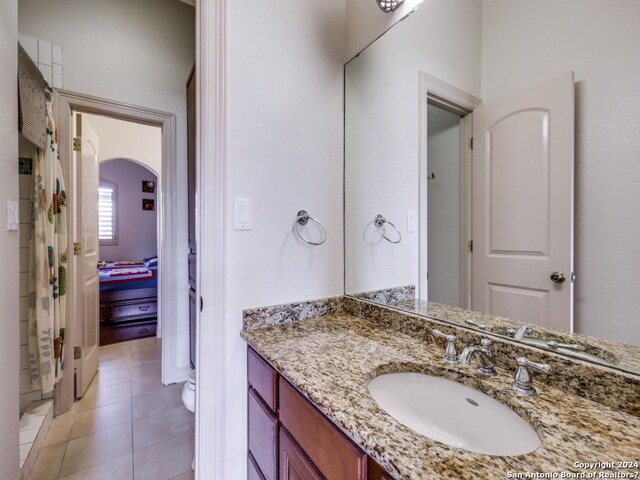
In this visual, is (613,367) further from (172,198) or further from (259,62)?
(172,198)

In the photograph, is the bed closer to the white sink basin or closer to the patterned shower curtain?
the patterned shower curtain

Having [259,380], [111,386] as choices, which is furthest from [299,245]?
[111,386]

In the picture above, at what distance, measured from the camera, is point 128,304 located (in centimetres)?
366

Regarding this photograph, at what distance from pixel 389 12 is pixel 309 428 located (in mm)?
1503

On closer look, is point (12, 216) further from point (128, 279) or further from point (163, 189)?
point (128, 279)

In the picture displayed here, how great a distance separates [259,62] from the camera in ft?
3.85

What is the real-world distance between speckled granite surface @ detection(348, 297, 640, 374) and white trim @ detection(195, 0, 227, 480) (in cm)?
70

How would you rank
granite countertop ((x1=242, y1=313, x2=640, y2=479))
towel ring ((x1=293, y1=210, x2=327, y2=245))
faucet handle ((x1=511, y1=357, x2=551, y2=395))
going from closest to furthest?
granite countertop ((x1=242, y1=313, x2=640, y2=479)) → faucet handle ((x1=511, y1=357, x2=551, y2=395)) → towel ring ((x1=293, y1=210, x2=327, y2=245))

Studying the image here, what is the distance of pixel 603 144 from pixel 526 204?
22cm

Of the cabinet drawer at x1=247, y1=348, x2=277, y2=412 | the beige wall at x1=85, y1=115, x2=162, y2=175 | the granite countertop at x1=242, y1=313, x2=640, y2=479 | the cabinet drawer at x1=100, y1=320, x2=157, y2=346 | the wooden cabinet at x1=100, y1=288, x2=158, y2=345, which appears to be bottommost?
the cabinet drawer at x1=100, y1=320, x2=157, y2=346

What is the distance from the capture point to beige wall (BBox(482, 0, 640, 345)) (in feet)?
2.24

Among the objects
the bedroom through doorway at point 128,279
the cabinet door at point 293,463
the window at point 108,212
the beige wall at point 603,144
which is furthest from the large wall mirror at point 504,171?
the window at point 108,212

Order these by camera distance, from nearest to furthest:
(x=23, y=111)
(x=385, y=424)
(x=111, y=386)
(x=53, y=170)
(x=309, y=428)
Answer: (x=385, y=424)
(x=309, y=428)
(x=23, y=111)
(x=53, y=170)
(x=111, y=386)

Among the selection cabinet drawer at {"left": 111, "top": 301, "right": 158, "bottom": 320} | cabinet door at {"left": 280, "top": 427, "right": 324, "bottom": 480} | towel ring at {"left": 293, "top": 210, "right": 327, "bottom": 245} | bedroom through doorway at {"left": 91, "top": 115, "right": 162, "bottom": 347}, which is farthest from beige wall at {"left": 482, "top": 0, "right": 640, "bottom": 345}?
cabinet drawer at {"left": 111, "top": 301, "right": 158, "bottom": 320}
